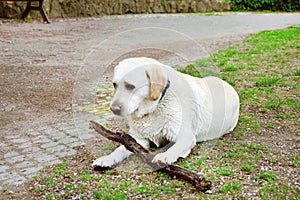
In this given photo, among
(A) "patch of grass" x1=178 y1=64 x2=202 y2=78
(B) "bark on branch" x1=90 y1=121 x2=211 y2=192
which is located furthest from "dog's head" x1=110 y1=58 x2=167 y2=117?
(A) "patch of grass" x1=178 y1=64 x2=202 y2=78

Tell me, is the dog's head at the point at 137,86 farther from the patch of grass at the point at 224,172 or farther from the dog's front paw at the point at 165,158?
the patch of grass at the point at 224,172

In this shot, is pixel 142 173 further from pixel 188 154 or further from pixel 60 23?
pixel 60 23

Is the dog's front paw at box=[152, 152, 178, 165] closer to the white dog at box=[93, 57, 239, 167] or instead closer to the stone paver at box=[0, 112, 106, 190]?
the white dog at box=[93, 57, 239, 167]

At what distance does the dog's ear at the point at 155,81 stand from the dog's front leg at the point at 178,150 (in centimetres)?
57

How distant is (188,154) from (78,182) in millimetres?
1228

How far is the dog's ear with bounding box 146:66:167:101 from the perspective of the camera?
12.8 feet

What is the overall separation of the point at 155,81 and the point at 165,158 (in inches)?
30.2

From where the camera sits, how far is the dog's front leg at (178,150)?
158 inches

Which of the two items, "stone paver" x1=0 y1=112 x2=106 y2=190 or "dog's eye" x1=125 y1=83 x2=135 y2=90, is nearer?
"dog's eye" x1=125 y1=83 x2=135 y2=90

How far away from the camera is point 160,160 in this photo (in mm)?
3990

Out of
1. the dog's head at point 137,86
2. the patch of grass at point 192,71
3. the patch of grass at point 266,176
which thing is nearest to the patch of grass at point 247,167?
the patch of grass at point 266,176

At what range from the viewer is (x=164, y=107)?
4219mm

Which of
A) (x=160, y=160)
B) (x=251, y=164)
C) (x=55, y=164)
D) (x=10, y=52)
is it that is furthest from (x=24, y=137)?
(x=10, y=52)

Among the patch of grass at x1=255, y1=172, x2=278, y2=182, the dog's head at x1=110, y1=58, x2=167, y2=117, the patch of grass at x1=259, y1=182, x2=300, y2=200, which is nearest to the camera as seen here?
the patch of grass at x1=259, y1=182, x2=300, y2=200
